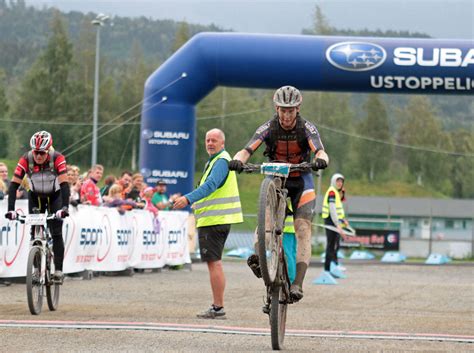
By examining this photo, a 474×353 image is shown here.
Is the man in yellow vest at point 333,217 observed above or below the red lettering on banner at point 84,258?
above

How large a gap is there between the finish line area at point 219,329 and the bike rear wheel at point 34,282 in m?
0.81

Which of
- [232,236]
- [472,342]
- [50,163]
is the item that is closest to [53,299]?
[50,163]

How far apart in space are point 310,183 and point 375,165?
9693 centimetres

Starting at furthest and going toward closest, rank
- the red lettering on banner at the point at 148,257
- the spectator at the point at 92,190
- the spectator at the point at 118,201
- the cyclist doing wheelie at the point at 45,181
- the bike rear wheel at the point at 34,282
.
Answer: the red lettering on banner at the point at 148,257 < the spectator at the point at 118,201 < the spectator at the point at 92,190 < the cyclist doing wheelie at the point at 45,181 < the bike rear wheel at the point at 34,282

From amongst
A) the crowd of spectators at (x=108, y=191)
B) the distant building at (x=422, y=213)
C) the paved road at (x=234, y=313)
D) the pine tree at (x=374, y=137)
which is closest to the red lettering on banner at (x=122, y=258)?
the paved road at (x=234, y=313)

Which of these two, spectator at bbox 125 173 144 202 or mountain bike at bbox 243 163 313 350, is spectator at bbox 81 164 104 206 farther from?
mountain bike at bbox 243 163 313 350

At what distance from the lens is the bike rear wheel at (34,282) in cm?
1090

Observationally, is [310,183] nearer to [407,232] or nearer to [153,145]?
[153,145]

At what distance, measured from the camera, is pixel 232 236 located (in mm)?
47250

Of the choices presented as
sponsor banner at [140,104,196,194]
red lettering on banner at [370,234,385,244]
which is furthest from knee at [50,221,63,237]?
red lettering on banner at [370,234,385,244]

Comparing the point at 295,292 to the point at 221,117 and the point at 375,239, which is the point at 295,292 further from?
the point at 221,117

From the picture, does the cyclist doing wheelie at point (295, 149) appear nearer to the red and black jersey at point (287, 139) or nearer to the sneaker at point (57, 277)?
the red and black jersey at point (287, 139)

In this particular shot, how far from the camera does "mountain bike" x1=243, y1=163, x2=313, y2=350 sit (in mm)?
8102

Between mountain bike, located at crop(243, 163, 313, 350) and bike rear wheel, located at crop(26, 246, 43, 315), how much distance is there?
10.1 ft
